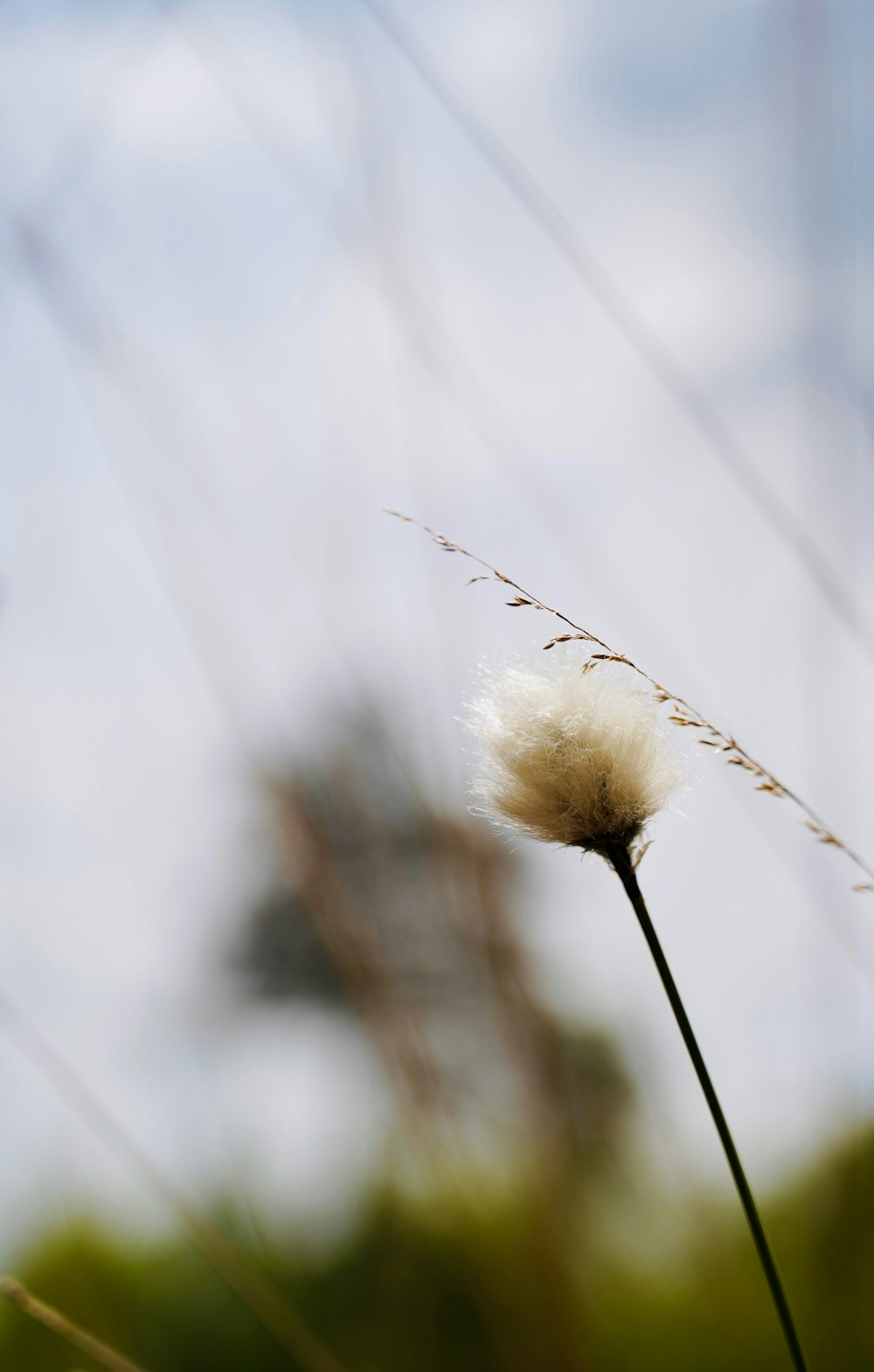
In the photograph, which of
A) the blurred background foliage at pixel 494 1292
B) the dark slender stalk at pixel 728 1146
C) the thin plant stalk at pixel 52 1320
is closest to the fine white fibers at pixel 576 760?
the dark slender stalk at pixel 728 1146

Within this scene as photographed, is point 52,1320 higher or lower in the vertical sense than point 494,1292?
higher

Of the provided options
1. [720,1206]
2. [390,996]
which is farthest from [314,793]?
[720,1206]

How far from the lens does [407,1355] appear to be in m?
1.42

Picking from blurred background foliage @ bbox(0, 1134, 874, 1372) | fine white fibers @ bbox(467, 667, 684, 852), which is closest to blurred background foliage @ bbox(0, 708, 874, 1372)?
blurred background foliage @ bbox(0, 1134, 874, 1372)

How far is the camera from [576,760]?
11.8 inches

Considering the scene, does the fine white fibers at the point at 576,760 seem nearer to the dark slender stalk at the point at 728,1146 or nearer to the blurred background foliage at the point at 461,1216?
the dark slender stalk at the point at 728,1146

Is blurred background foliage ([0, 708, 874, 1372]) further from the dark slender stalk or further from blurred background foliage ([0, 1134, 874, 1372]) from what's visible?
the dark slender stalk

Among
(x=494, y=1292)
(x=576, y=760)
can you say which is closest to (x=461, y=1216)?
(x=494, y=1292)

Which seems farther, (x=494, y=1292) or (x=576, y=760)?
(x=494, y=1292)

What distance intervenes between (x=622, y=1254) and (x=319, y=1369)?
0.76m

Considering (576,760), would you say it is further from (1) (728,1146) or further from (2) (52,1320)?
(2) (52,1320)

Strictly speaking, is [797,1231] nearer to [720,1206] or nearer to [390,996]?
[720,1206]

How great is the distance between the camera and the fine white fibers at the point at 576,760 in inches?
11.8

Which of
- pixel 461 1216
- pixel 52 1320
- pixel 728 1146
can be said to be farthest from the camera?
pixel 461 1216
